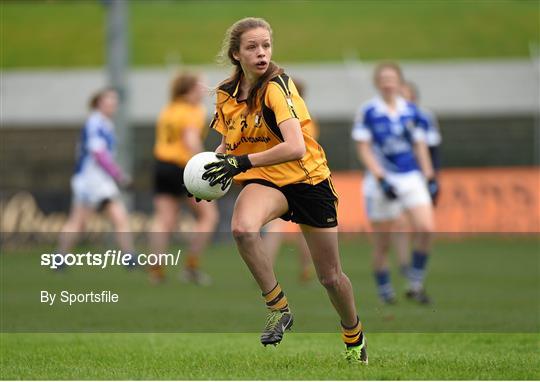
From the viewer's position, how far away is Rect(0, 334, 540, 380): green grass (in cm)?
677

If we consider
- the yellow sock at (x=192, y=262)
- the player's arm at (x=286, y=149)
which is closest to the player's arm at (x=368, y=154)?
the yellow sock at (x=192, y=262)

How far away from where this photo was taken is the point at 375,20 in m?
50.3

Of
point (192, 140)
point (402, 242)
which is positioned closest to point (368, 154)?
point (402, 242)

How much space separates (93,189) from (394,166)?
4.64 meters

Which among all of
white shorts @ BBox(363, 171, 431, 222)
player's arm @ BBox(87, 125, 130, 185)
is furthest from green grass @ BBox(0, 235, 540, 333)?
player's arm @ BBox(87, 125, 130, 185)

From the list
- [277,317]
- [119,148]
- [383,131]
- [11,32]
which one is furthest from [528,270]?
[11,32]

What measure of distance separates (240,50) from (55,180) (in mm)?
20580

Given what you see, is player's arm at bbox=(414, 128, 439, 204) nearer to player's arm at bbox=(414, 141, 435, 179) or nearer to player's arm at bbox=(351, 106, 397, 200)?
player's arm at bbox=(414, 141, 435, 179)

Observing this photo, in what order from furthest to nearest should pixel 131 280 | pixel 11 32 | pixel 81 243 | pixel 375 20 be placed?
pixel 375 20 < pixel 11 32 < pixel 81 243 < pixel 131 280

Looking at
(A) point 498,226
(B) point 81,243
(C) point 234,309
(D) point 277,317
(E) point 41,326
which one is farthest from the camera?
(A) point 498,226

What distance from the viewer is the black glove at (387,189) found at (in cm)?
1198

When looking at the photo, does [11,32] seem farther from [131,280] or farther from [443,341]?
[443,341]

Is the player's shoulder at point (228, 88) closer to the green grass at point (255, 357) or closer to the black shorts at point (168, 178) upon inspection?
the green grass at point (255, 357)

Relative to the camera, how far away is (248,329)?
384 inches
